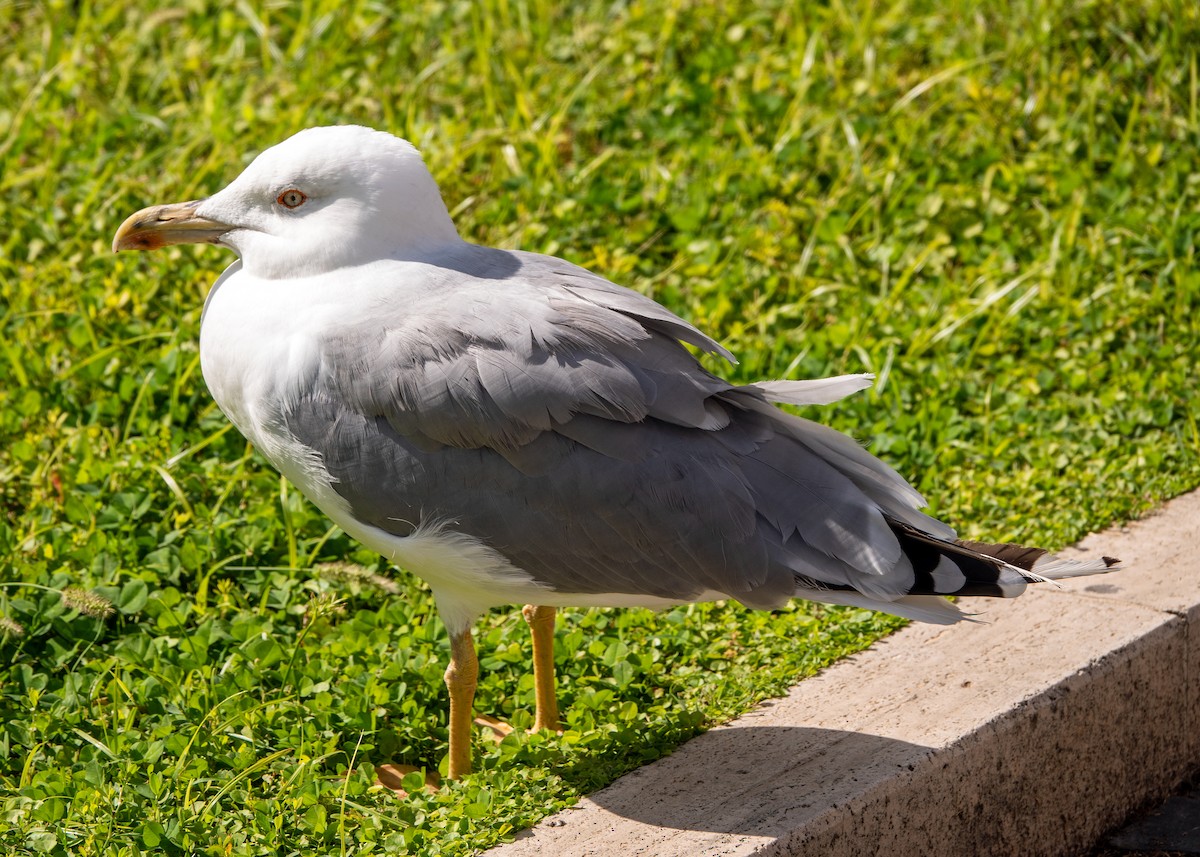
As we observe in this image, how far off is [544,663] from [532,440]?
772 mm

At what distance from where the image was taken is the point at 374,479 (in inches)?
126

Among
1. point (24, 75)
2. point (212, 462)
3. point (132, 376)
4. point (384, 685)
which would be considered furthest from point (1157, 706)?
point (24, 75)

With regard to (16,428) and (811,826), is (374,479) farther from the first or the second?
(16,428)

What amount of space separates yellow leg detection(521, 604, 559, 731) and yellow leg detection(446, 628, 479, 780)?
0.73 ft

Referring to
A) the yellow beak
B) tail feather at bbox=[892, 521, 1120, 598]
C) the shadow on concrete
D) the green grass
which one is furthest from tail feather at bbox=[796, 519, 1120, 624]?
the yellow beak

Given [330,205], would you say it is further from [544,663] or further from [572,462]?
[544,663]

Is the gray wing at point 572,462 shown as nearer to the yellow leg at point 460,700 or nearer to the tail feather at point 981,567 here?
the tail feather at point 981,567

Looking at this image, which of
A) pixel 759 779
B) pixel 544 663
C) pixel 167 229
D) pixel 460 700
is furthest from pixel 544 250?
pixel 759 779

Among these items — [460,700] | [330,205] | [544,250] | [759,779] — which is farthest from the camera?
[544,250]

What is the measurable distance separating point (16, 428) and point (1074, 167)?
14.8ft

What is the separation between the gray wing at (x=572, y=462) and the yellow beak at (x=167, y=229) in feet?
2.04

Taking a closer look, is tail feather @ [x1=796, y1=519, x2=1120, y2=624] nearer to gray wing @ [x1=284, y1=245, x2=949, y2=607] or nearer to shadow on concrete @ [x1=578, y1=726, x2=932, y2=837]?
gray wing @ [x1=284, y1=245, x2=949, y2=607]

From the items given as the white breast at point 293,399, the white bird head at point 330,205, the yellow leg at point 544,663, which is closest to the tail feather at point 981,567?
the white breast at point 293,399

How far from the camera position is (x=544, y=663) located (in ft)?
12.0
